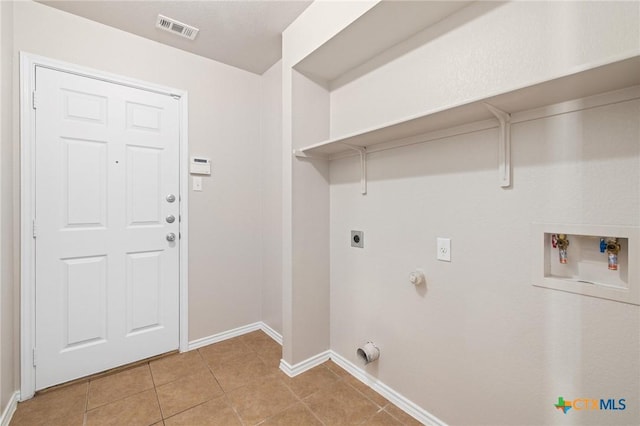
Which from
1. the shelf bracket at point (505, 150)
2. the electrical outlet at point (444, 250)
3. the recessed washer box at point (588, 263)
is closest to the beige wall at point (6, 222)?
the electrical outlet at point (444, 250)

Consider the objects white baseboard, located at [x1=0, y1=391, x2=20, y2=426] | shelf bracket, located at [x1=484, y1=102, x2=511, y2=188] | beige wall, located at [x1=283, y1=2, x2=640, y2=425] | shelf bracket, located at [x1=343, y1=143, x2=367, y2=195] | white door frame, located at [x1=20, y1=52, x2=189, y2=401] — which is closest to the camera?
beige wall, located at [x1=283, y1=2, x2=640, y2=425]

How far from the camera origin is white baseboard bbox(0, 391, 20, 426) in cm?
141

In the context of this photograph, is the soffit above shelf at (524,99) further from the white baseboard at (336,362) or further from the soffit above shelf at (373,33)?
the white baseboard at (336,362)

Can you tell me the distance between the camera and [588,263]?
3.27 feet

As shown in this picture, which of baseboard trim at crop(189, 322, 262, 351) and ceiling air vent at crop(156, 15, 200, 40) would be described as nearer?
ceiling air vent at crop(156, 15, 200, 40)

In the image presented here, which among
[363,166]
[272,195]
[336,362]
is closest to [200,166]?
[272,195]

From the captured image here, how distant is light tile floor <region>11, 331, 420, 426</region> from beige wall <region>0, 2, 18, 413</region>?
265 mm

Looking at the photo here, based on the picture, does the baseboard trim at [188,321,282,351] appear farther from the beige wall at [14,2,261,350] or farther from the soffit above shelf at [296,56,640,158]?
the soffit above shelf at [296,56,640,158]

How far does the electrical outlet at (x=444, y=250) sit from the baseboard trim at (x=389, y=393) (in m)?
0.85

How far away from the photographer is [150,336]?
2.05 m

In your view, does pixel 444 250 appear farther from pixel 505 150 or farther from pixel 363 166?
pixel 363 166

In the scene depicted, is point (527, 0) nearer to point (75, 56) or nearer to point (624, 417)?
point (624, 417)

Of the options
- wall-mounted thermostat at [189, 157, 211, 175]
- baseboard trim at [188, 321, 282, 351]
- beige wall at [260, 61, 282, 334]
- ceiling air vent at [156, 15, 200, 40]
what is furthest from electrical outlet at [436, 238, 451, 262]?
ceiling air vent at [156, 15, 200, 40]

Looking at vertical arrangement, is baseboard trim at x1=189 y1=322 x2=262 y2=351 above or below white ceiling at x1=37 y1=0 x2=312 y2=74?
below
